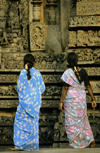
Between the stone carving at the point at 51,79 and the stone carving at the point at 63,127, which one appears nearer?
the stone carving at the point at 63,127

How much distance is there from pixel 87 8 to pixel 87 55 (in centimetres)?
106

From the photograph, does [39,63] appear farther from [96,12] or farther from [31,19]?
[96,12]

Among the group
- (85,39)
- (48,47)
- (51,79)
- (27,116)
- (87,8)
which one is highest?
(87,8)

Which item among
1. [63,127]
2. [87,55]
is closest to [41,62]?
[87,55]

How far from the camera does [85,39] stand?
830 cm

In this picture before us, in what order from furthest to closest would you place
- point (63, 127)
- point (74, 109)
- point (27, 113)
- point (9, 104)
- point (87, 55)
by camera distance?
point (9, 104) < point (87, 55) < point (63, 127) < point (74, 109) < point (27, 113)

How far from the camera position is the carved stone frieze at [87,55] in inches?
326

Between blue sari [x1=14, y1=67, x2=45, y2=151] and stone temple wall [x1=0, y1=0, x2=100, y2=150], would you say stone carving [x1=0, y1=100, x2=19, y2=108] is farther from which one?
blue sari [x1=14, y1=67, x2=45, y2=151]

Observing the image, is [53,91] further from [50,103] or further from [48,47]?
[48,47]

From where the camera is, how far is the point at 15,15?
9.09 meters

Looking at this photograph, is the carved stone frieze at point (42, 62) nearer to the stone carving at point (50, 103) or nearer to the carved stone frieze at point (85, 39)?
the carved stone frieze at point (85, 39)

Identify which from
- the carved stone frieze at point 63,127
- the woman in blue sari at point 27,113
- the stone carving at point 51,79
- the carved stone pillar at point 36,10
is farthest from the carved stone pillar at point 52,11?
the woman in blue sari at point 27,113

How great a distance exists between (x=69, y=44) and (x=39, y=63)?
2.85 ft

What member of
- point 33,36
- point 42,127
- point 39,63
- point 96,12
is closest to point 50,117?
point 42,127
